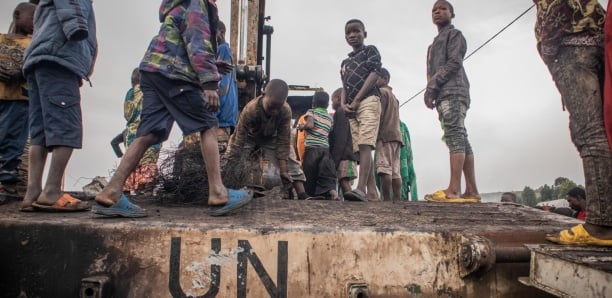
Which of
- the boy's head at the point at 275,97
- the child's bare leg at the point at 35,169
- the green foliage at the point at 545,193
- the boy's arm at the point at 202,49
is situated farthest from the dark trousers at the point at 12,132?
the green foliage at the point at 545,193

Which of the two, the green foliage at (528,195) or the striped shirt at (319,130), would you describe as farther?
the green foliage at (528,195)

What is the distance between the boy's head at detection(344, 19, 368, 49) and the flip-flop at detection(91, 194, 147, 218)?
3088mm

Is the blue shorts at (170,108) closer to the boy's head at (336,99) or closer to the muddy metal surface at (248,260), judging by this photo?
the muddy metal surface at (248,260)

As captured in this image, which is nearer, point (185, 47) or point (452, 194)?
point (185, 47)

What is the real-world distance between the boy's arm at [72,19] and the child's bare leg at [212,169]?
0.97 m

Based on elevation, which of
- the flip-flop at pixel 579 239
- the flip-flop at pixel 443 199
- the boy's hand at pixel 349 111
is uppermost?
the boy's hand at pixel 349 111

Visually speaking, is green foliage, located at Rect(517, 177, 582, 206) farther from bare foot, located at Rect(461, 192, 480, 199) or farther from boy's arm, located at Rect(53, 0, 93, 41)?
boy's arm, located at Rect(53, 0, 93, 41)

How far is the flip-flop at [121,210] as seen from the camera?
6.53 feet

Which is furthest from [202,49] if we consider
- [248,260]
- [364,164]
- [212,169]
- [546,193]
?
[546,193]

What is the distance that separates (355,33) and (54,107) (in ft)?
10.0

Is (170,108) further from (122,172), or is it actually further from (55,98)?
(55,98)

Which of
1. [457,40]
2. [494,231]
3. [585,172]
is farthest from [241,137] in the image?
[585,172]

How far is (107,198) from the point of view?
2.03 meters

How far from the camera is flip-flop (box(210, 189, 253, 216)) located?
214 centimetres
